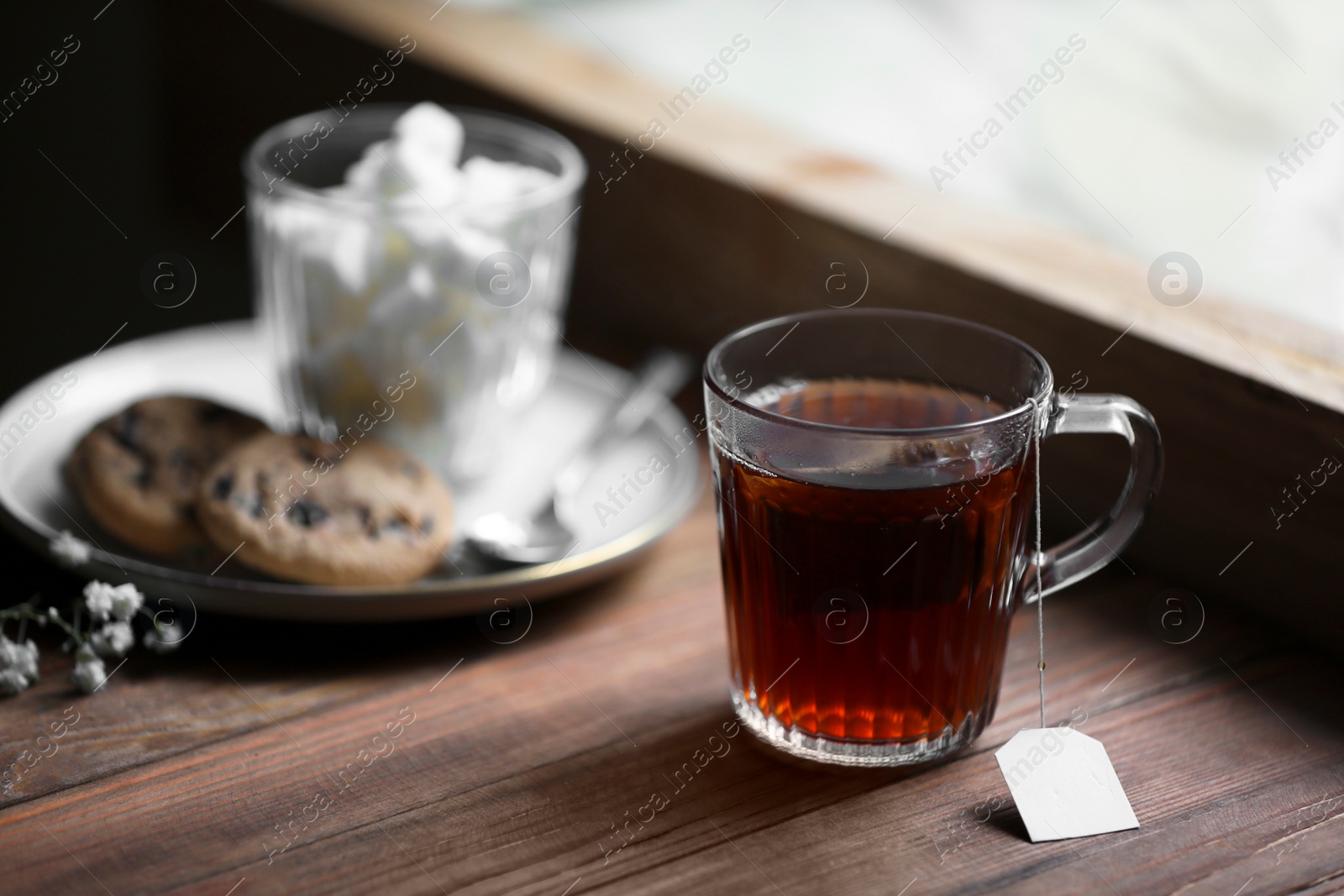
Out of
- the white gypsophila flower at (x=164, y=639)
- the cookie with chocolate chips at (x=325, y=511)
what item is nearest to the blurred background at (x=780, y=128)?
the cookie with chocolate chips at (x=325, y=511)

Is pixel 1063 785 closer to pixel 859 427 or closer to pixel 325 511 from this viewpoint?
pixel 859 427

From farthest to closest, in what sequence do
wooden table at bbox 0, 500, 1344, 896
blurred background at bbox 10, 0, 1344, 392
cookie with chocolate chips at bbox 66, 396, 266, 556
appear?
1. blurred background at bbox 10, 0, 1344, 392
2. cookie with chocolate chips at bbox 66, 396, 266, 556
3. wooden table at bbox 0, 500, 1344, 896

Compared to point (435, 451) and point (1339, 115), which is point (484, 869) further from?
point (1339, 115)

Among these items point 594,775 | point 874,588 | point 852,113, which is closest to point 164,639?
point 594,775

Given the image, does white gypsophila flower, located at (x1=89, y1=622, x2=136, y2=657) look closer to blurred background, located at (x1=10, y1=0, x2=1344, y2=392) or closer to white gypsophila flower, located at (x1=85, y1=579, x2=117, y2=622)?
white gypsophila flower, located at (x1=85, y1=579, x2=117, y2=622)

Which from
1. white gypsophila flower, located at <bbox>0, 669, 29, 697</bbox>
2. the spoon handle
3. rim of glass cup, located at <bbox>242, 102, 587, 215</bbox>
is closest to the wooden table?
white gypsophila flower, located at <bbox>0, 669, 29, 697</bbox>

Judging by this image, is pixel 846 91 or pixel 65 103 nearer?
pixel 846 91

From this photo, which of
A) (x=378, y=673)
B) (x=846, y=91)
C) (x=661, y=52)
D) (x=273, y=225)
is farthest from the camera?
(x=661, y=52)

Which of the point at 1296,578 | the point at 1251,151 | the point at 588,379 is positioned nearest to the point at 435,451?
the point at 588,379
